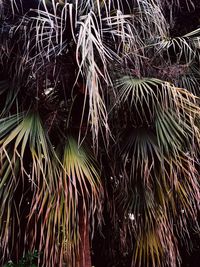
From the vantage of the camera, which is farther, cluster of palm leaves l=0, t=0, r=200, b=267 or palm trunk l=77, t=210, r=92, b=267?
palm trunk l=77, t=210, r=92, b=267

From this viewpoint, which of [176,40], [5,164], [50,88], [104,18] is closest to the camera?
[5,164]

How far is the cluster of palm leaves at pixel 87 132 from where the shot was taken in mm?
2314

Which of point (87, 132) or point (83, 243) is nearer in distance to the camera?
point (83, 243)

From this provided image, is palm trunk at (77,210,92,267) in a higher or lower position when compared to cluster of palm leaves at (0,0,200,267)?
lower

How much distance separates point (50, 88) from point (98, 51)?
52 centimetres

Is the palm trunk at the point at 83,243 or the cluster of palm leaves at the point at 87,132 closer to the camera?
the cluster of palm leaves at the point at 87,132

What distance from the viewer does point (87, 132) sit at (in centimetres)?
271

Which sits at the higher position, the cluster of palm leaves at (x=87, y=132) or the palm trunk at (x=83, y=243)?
the cluster of palm leaves at (x=87, y=132)

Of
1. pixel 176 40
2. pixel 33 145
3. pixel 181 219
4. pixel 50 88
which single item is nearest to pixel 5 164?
pixel 33 145

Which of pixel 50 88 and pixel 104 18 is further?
pixel 50 88

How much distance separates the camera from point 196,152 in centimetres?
273

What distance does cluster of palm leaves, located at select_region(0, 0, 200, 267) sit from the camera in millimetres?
2314

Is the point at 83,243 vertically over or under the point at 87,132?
under

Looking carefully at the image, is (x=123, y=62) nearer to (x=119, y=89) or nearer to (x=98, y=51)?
(x=119, y=89)
